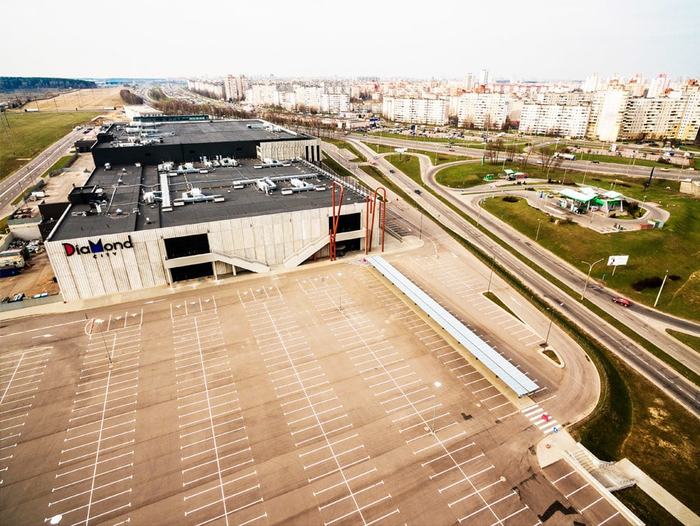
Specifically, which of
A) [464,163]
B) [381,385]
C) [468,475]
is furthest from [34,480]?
[464,163]

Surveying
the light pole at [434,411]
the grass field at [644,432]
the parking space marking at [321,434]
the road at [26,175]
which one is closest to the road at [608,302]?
the grass field at [644,432]

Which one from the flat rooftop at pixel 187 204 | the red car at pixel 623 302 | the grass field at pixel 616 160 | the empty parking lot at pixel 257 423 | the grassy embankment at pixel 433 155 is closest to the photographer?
the empty parking lot at pixel 257 423

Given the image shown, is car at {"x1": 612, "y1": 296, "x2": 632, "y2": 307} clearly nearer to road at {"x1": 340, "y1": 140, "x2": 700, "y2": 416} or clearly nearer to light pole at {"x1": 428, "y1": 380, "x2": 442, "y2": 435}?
road at {"x1": 340, "y1": 140, "x2": 700, "y2": 416}

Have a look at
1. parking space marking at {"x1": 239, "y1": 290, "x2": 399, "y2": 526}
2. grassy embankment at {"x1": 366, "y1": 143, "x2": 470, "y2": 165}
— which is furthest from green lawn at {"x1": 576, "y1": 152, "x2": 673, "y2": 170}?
parking space marking at {"x1": 239, "y1": 290, "x2": 399, "y2": 526}

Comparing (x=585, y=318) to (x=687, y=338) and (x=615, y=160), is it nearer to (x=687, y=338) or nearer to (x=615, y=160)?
(x=687, y=338)

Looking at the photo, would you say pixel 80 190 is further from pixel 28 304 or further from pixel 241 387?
pixel 241 387

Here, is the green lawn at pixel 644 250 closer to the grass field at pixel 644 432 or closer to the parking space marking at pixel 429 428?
the grass field at pixel 644 432
